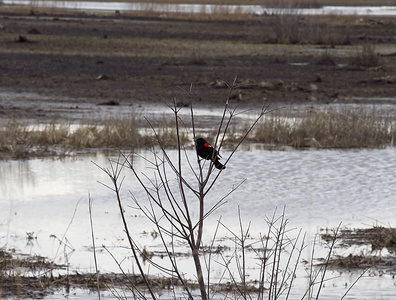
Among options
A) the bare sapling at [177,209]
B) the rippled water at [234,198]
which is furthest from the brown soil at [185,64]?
the rippled water at [234,198]

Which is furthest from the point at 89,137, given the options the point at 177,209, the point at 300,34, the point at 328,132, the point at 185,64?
the point at 300,34

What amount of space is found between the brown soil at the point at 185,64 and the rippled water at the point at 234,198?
5330 millimetres

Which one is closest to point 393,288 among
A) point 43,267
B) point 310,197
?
point 43,267

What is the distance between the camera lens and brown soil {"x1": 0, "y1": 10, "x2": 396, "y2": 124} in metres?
19.2

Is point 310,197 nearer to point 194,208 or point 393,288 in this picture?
point 194,208

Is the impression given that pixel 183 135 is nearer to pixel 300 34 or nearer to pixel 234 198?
pixel 234 198

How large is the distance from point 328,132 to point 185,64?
A: 38.8 ft

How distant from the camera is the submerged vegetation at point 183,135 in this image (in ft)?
41.2

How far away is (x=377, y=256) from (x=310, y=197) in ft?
8.71

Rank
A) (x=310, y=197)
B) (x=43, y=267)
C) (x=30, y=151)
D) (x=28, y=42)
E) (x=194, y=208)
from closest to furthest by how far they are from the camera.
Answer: (x=43, y=267) → (x=194, y=208) → (x=310, y=197) → (x=30, y=151) → (x=28, y=42)

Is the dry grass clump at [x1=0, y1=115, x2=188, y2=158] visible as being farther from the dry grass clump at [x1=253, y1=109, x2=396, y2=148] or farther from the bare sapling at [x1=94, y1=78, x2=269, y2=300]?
the dry grass clump at [x1=253, y1=109, x2=396, y2=148]

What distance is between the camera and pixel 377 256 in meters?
7.20

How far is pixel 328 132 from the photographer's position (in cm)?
1350

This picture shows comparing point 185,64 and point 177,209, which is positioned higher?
point 185,64
